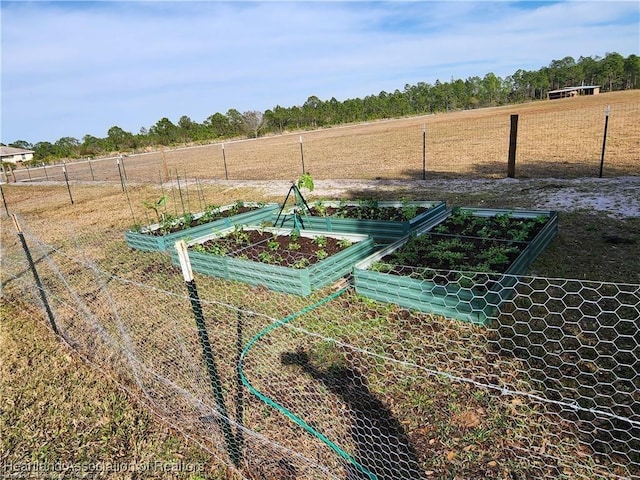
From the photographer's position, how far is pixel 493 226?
18.2 feet

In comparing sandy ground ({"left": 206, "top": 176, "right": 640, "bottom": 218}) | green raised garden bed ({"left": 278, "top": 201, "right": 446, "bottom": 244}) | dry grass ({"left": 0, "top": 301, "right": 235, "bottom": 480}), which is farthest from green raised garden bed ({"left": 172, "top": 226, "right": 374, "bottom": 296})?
sandy ground ({"left": 206, "top": 176, "right": 640, "bottom": 218})

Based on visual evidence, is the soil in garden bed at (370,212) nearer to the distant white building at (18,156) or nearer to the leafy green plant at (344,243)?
the leafy green plant at (344,243)

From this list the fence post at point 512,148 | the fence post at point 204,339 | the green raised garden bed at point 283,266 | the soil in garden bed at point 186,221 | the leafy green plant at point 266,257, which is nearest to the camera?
the fence post at point 204,339

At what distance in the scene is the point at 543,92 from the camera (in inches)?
3499

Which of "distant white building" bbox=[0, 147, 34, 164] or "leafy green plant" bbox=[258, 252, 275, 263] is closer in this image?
"leafy green plant" bbox=[258, 252, 275, 263]

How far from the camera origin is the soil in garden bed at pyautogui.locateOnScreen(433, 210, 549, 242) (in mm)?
5036

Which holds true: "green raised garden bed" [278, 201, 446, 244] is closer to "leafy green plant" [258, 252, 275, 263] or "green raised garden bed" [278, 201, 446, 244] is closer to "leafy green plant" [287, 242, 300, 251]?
"leafy green plant" [287, 242, 300, 251]

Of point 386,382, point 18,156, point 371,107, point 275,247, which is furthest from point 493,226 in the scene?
point 371,107

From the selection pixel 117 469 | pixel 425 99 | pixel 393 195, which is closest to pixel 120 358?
pixel 117 469

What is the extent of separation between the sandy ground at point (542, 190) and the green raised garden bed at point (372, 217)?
83.4 inches

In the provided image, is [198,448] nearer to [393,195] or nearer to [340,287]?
[340,287]

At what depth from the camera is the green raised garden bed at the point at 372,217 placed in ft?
18.9

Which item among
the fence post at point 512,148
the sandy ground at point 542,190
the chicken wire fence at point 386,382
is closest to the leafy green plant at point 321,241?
the chicken wire fence at point 386,382

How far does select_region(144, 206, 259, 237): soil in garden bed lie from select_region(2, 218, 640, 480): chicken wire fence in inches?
104
